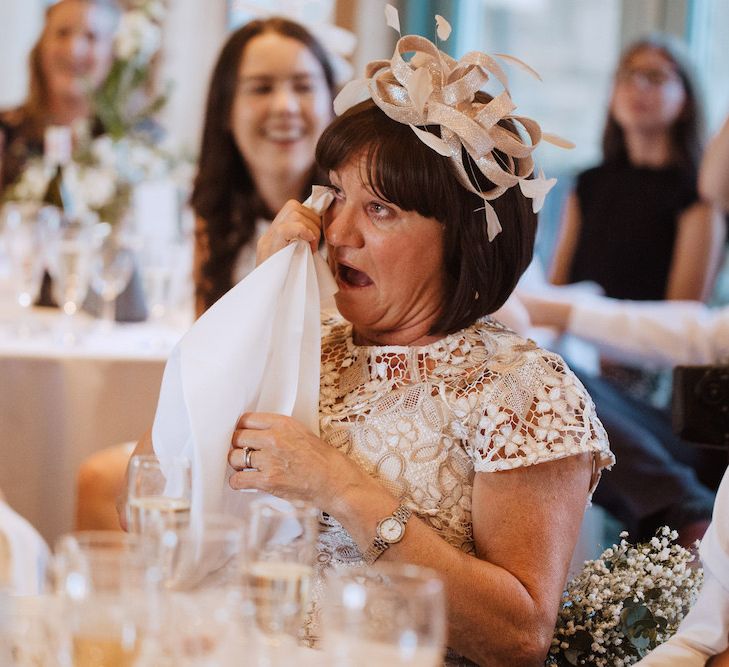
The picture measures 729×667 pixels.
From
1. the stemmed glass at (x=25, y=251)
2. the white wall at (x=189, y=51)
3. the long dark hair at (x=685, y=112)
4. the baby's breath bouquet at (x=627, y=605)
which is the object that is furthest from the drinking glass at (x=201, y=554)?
the white wall at (x=189, y=51)

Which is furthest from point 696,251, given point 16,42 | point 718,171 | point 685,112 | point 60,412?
point 16,42

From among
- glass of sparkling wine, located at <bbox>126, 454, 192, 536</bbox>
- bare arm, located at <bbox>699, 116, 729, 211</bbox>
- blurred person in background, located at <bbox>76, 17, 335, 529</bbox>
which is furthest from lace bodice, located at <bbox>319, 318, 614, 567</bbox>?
bare arm, located at <bbox>699, 116, 729, 211</bbox>

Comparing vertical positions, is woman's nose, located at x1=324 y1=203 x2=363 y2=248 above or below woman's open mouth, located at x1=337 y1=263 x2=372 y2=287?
above

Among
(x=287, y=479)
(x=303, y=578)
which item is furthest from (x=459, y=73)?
(x=303, y=578)

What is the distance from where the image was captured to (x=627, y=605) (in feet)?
5.75

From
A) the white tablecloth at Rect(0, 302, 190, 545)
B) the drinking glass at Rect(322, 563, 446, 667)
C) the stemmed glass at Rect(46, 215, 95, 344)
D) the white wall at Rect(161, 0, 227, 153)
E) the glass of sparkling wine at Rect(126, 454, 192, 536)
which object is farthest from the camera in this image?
the white wall at Rect(161, 0, 227, 153)

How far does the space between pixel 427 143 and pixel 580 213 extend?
11.7 feet

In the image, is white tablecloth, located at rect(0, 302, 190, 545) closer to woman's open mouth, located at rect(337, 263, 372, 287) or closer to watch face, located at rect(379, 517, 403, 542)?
woman's open mouth, located at rect(337, 263, 372, 287)

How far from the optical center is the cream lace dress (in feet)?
5.72

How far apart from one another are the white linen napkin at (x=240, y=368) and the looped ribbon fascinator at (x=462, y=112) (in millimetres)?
219

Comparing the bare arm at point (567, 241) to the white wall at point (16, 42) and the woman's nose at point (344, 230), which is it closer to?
the woman's nose at point (344, 230)

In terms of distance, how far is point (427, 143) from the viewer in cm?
177

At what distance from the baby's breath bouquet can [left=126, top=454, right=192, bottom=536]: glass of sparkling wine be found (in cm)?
74

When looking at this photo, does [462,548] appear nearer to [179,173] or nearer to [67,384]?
[67,384]
